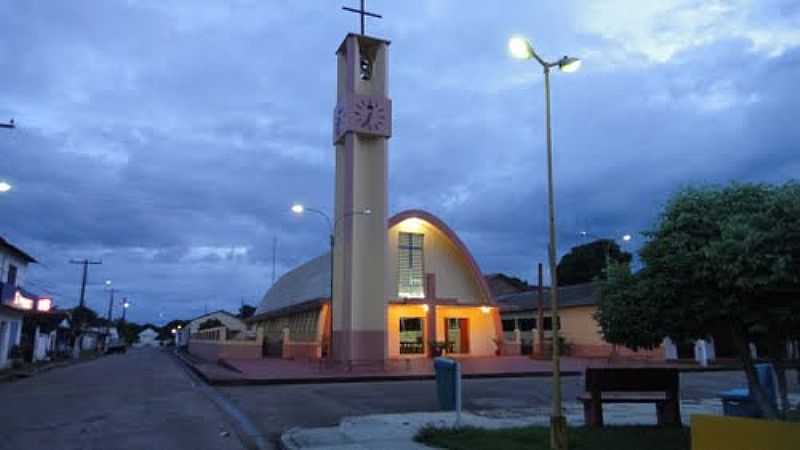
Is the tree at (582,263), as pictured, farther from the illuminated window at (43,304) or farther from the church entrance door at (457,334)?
the illuminated window at (43,304)

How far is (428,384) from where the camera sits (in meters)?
22.1

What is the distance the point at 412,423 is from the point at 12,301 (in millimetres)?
27510

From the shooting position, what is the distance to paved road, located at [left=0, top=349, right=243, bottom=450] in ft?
35.1

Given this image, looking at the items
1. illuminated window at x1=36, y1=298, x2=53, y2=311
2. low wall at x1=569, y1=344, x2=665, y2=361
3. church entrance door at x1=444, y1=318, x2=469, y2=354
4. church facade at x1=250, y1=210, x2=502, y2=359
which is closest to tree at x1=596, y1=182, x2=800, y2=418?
low wall at x1=569, y1=344, x2=665, y2=361

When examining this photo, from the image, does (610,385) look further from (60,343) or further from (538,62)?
(60,343)

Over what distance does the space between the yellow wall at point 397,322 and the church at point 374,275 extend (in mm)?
58

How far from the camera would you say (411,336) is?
38156 mm

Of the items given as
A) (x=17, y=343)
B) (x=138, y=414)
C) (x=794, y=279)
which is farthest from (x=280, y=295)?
(x=794, y=279)

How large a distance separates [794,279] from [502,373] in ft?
59.4

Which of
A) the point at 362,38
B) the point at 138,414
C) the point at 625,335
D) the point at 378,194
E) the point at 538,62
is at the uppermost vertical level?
the point at 362,38

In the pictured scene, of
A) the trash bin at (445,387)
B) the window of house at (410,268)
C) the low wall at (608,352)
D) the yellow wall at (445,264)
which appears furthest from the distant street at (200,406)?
the yellow wall at (445,264)

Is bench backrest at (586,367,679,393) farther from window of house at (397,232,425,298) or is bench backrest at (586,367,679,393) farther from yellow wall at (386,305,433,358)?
window of house at (397,232,425,298)

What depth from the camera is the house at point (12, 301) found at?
32.1m

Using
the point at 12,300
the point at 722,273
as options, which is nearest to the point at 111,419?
the point at 722,273
